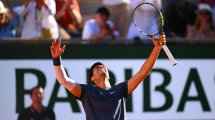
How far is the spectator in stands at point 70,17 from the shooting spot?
35.3 ft

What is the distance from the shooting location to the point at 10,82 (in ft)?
33.3

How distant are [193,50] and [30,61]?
2358 millimetres

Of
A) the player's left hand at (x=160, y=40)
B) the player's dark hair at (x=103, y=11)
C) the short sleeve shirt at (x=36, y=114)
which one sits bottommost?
the short sleeve shirt at (x=36, y=114)

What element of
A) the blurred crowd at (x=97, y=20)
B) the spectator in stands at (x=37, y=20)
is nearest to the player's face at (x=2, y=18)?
the blurred crowd at (x=97, y=20)

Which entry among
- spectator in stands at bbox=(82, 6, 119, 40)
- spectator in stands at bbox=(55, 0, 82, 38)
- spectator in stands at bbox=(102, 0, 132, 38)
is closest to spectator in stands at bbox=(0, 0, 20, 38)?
spectator in stands at bbox=(55, 0, 82, 38)

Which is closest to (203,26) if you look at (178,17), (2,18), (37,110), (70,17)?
(178,17)

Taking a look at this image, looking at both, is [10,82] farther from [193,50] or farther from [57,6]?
[193,50]

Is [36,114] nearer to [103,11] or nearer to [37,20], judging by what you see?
[37,20]

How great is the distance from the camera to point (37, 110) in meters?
9.84

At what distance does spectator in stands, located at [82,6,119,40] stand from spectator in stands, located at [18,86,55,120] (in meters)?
1.16

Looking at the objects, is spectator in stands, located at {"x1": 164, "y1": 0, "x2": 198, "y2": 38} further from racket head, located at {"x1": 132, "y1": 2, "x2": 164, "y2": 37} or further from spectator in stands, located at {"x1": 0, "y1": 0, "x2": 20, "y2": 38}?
racket head, located at {"x1": 132, "y1": 2, "x2": 164, "y2": 37}

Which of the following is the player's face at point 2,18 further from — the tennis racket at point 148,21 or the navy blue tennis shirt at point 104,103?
the navy blue tennis shirt at point 104,103

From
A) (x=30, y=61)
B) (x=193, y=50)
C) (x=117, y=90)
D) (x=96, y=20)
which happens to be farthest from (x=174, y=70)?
(x=117, y=90)

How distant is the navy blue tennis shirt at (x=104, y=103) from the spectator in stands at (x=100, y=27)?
382 cm
